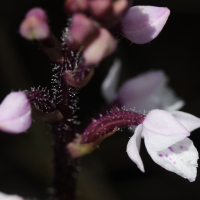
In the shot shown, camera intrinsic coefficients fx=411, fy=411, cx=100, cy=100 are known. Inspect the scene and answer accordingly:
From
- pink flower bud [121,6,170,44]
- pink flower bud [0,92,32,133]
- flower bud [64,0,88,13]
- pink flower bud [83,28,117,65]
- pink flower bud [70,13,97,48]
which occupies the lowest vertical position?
pink flower bud [0,92,32,133]

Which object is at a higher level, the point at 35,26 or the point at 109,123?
the point at 35,26

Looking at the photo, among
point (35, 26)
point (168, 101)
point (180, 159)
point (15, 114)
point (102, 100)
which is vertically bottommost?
point (102, 100)

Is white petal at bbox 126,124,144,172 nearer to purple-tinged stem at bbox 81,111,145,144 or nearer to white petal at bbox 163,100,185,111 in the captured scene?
purple-tinged stem at bbox 81,111,145,144

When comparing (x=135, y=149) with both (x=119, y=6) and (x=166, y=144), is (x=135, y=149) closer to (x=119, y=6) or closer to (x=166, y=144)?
(x=166, y=144)

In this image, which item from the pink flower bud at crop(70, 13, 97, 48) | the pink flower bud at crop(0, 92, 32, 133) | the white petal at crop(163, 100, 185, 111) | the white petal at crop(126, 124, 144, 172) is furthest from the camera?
the white petal at crop(163, 100, 185, 111)

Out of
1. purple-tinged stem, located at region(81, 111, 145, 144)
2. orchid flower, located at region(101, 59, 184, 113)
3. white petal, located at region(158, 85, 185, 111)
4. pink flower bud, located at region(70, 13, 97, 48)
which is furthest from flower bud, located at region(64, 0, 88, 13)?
white petal, located at region(158, 85, 185, 111)

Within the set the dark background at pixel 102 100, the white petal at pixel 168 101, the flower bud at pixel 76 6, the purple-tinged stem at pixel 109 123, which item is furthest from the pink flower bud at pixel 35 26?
the dark background at pixel 102 100

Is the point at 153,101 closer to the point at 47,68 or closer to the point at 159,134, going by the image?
the point at 159,134

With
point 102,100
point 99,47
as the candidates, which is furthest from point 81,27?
point 102,100
